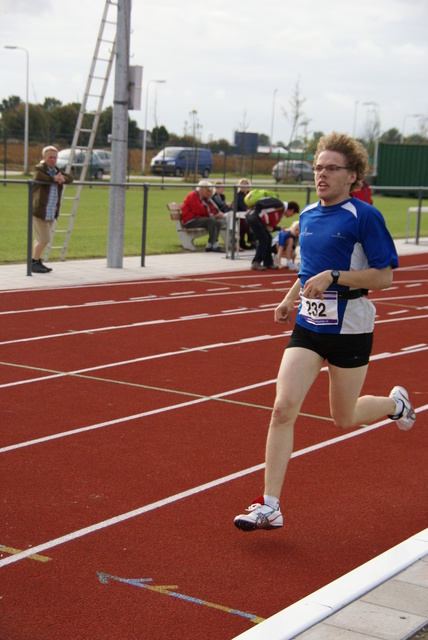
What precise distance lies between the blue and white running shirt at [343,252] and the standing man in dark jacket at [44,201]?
33.5ft

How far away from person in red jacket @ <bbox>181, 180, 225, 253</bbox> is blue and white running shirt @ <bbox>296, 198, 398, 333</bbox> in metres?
14.7

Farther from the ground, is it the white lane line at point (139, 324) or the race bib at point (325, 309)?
the race bib at point (325, 309)

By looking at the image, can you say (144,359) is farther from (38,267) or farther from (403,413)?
(38,267)

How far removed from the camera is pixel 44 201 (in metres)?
14.8

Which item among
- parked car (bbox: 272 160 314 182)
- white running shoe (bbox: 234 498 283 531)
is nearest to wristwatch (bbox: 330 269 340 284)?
white running shoe (bbox: 234 498 283 531)

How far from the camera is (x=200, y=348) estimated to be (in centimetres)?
967

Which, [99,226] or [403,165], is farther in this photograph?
[403,165]

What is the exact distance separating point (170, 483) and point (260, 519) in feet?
3.19

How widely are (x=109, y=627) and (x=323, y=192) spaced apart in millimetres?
2412

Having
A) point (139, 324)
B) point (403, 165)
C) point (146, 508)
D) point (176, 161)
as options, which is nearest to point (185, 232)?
point (139, 324)

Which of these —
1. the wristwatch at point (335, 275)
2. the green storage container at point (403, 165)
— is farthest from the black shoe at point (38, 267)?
the green storage container at point (403, 165)

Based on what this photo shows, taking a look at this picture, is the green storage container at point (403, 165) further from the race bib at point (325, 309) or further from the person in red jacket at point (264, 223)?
the race bib at point (325, 309)

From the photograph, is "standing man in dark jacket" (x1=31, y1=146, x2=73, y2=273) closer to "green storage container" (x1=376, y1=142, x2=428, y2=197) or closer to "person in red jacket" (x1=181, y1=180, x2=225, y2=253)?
"person in red jacket" (x1=181, y1=180, x2=225, y2=253)

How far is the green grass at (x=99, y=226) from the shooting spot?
1894 cm
